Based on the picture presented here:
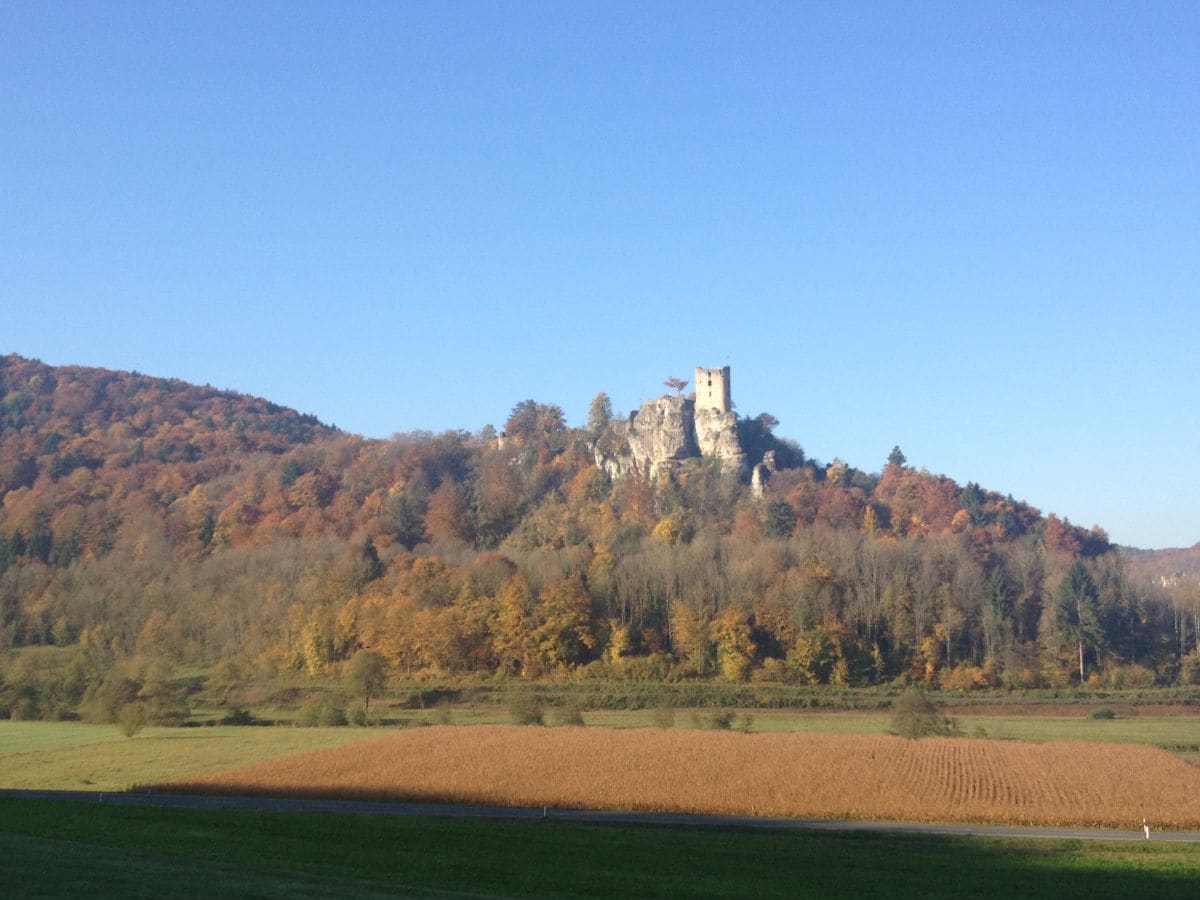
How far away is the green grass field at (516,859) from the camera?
21141mm

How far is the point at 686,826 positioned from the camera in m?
33.0

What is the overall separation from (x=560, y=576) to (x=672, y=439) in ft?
140

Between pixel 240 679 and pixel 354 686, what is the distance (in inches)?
682

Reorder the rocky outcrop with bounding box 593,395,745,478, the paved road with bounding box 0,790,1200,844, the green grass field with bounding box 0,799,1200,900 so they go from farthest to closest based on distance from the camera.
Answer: the rocky outcrop with bounding box 593,395,745,478 → the paved road with bounding box 0,790,1200,844 → the green grass field with bounding box 0,799,1200,900

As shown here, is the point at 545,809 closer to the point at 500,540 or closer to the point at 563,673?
the point at 563,673

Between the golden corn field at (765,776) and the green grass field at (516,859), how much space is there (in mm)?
4398

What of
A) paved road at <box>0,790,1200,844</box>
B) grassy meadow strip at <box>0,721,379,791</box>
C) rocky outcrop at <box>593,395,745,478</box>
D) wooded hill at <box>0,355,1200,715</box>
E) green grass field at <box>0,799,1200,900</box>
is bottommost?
grassy meadow strip at <box>0,721,379,791</box>

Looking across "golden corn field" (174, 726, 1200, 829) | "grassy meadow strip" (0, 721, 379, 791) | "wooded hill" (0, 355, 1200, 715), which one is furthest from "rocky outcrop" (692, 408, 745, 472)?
"golden corn field" (174, 726, 1200, 829)

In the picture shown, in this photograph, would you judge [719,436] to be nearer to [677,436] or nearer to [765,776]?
[677,436]

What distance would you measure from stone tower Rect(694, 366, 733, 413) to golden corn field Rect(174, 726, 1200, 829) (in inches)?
3470

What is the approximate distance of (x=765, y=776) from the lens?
4059cm

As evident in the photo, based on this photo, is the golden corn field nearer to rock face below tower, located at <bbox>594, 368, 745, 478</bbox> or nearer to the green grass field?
the green grass field

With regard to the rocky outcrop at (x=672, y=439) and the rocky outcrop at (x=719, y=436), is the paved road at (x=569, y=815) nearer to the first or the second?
the rocky outcrop at (x=672, y=439)

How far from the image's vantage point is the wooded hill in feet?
299
